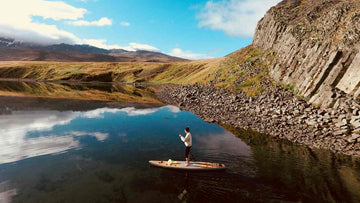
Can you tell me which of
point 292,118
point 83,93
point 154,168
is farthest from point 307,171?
point 83,93

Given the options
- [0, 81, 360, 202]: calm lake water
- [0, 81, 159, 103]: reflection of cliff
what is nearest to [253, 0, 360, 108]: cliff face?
[0, 81, 360, 202]: calm lake water

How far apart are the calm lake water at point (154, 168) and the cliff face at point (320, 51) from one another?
15.2 m

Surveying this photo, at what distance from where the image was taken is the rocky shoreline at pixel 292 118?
90.8 feet

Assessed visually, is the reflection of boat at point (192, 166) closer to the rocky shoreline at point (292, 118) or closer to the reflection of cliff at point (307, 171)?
the reflection of cliff at point (307, 171)

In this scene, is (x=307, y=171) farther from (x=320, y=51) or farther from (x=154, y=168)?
(x=320, y=51)

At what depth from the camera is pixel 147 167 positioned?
21.6m

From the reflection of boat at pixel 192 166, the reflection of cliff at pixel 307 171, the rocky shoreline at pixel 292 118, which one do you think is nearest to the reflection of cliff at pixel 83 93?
the rocky shoreline at pixel 292 118

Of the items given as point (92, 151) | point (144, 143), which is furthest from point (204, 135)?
point (92, 151)

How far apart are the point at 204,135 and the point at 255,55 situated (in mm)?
52485

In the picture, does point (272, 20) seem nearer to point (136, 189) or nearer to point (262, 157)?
point (262, 157)

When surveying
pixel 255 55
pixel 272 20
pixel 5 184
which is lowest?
pixel 5 184

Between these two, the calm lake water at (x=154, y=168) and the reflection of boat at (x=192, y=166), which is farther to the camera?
the reflection of boat at (x=192, y=166)

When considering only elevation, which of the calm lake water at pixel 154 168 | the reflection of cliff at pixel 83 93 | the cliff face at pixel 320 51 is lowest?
the calm lake water at pixel 154 168

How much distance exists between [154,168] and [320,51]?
42433mm
